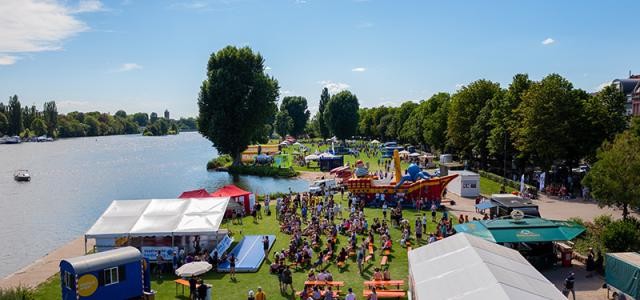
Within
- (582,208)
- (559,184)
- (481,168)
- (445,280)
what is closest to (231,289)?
(445,280)

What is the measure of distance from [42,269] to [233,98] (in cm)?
4151

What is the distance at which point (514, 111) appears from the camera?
146 ft

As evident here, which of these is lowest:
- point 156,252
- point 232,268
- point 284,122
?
point 232,268

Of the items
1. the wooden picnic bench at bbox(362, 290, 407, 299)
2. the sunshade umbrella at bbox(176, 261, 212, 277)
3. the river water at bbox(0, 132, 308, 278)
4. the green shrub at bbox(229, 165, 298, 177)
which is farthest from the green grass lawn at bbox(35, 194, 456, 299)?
the green shrub at bbox(229, 165, 298, 177)

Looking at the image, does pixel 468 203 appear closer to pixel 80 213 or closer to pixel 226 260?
pixel 226 260

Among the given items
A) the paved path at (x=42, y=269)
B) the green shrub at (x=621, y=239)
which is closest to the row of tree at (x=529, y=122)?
the green shrub at (x=621, y=239)

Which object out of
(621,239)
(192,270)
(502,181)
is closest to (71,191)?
(192,270)

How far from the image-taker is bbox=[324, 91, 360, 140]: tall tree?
10394 cm

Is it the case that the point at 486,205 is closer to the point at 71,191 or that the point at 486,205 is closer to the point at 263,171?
the point at 263,171

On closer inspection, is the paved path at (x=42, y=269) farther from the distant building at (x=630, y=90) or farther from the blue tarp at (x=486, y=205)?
the distant building at (x=630, y=90)

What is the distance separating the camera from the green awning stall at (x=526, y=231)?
19500mm

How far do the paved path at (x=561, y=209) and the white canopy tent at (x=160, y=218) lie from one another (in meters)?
16.5

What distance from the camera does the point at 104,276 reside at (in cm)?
1619

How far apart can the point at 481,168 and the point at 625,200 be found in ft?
104
